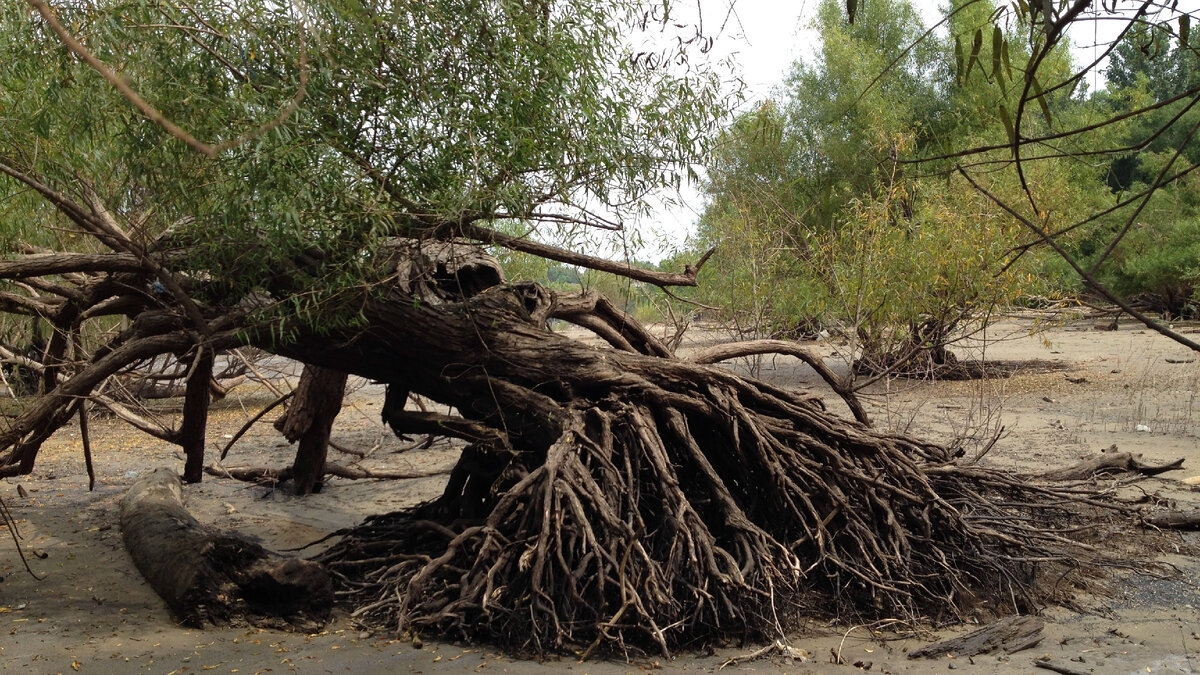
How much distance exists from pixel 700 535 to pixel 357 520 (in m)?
4.12

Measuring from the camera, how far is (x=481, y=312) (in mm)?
6738

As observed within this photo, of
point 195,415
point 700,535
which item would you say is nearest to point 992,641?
point 700,535

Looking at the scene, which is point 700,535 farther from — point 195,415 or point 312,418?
point 195,415

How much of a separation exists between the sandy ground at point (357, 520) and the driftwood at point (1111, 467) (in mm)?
118

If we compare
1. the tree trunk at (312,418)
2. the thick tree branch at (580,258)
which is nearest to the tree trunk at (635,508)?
the thick tree branch at (580,258)

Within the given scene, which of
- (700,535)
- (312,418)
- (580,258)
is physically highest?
(580,258)

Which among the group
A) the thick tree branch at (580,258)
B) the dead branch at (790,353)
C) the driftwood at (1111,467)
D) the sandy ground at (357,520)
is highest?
the thick tree branch at (580,258)

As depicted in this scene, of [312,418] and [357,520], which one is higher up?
A: [312,418]

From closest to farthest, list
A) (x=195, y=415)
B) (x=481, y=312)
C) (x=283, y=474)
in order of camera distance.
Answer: (x=481, y=312)
(x=195, y=415)
(x=283, y=474)

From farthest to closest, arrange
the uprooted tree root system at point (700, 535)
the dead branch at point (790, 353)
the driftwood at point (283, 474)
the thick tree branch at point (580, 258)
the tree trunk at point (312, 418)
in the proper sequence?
the driftwood at point (283, 474), the tree trunk at point (312, 418), the dead branch at point (790, 353), the thick tree branch at point (580, 258), the uprooted tree root system at point (700, 535)

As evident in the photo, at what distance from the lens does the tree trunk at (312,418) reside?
29.8 ft

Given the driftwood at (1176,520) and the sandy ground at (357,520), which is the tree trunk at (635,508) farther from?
the driftwood at (1176,520)

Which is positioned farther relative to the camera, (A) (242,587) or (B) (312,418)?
(B) (312,418)

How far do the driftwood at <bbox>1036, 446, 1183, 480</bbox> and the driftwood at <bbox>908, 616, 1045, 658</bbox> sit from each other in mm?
3527
